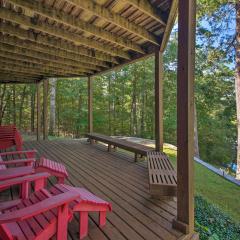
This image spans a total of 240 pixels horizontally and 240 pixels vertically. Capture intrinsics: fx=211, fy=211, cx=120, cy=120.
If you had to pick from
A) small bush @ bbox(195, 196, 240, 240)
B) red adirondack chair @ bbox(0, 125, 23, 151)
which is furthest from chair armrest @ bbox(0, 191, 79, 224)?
red adirondack chair @ bbox(0, 125, 23, 151)

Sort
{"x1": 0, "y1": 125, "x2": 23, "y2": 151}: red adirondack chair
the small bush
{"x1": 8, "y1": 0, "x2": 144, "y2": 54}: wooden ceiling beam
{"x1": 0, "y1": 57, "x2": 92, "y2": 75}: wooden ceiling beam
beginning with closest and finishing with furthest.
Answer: the small bush → {"x1": 8, "y1": 0, "x2": 144, "y2": 54}: wooden ceiling beam → {"x1": 0, "y1": 125, "x2": 23, "y2": 151}: red adirondack chair → {"x1": 0, "y1": 57, "x2": 92, "y2": 75}: wooden ceiling beam

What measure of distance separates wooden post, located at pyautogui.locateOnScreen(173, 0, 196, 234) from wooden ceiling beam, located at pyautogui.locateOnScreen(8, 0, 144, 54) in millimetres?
2324

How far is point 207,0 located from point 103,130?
13.5 metres

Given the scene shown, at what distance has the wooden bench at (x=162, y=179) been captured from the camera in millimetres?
2871

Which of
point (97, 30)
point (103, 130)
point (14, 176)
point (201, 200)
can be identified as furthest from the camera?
point (103, 130)

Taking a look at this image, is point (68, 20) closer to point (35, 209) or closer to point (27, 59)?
point (27, 59)

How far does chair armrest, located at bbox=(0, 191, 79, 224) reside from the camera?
59.1 inches

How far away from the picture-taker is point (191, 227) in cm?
215

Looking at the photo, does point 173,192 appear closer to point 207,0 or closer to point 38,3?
point 38,3

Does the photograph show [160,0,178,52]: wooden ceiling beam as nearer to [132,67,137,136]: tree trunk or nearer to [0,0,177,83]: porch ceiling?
[0,0,177,83]: porch ceiling

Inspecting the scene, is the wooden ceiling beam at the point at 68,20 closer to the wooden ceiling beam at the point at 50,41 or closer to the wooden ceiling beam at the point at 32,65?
the wooden ceiling beam at the point at 50,41

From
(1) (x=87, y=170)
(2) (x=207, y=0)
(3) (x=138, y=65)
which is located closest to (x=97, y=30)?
(1) (x=87, y=170)

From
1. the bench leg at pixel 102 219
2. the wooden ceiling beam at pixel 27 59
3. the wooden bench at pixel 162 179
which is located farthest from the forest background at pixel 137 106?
the bench leg at pixel 102 219

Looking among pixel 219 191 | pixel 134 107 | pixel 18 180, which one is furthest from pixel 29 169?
pixel 134 107
